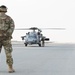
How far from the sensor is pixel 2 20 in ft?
42.9

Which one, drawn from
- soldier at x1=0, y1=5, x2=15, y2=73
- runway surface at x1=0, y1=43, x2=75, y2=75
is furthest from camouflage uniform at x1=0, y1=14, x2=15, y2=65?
runway surface at x1=0, y1=43, x2=75, y2=75

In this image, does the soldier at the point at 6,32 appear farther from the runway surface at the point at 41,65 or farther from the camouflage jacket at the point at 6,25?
the runway surface at the point at 41,65

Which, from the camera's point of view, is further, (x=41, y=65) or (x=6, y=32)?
(x=41, y=65)

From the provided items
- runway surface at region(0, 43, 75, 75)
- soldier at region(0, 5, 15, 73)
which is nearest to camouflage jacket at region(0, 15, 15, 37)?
soldier at region(0, 5, 15, 73)

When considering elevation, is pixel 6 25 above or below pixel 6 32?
above

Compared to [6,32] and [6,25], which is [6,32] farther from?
[6,25]

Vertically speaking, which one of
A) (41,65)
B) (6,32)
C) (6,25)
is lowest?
(41,65)

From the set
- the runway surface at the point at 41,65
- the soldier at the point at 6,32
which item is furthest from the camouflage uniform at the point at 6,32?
the runway surface at the point at 41,65

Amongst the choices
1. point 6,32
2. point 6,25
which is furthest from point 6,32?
point 6,25

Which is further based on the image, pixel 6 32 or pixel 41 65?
pixel 41 65

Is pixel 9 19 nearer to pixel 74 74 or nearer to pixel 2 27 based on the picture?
pixel 2 27

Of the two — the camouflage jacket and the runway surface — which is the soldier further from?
the runway surface

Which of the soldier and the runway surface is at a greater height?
the soldier

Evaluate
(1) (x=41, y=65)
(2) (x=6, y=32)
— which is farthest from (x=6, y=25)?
(1) (x=41, y=65)
